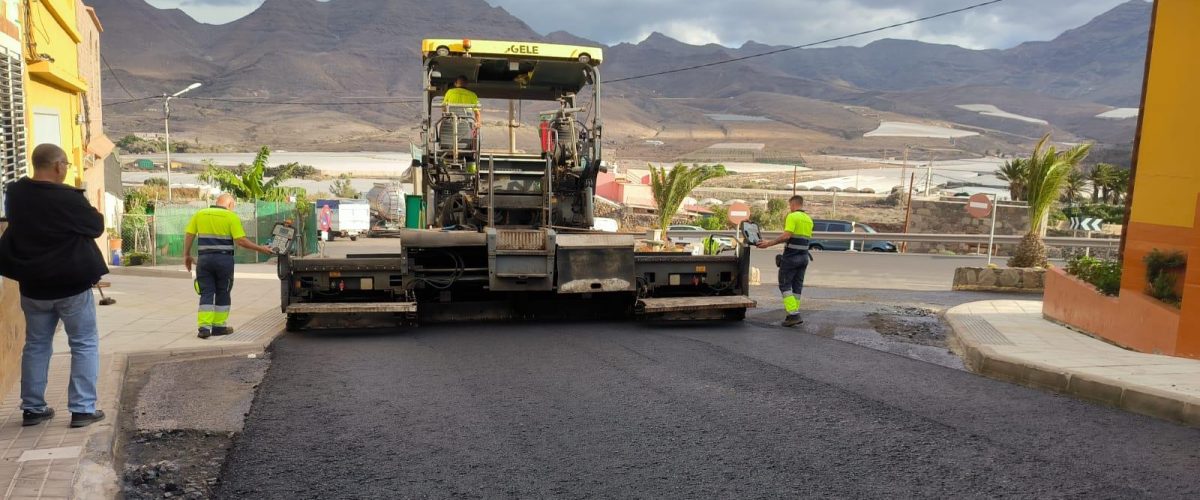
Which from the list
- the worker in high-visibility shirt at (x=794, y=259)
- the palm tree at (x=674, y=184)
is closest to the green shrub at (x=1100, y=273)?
the worker in high-visibility shirt at (x=794, y=259)

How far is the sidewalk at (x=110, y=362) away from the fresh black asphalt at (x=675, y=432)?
65cm

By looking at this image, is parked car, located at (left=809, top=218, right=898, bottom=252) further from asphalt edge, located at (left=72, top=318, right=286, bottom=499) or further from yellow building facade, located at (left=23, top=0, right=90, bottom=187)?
asphalt edge, located at (left=72, top=318, right=286, bottom=499)

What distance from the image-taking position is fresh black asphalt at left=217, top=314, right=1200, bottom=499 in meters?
4.87

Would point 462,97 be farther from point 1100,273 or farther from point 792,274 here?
point 1100,273

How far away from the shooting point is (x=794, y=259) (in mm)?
11305

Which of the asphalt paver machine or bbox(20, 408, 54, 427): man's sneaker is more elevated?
the asphalt paver machine

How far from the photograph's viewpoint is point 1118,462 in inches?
212

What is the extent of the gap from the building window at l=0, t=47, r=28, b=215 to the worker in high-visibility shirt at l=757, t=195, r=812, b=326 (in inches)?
312

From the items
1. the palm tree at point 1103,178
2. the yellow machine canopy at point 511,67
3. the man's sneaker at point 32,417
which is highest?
the yellow machine canopy at point 511,67

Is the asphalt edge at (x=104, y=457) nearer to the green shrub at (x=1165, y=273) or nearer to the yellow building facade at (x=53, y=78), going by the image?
the yellow building facade at (x=53, y=78)

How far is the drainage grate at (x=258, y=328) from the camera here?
9312mm

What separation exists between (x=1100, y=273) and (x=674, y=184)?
1691 cm

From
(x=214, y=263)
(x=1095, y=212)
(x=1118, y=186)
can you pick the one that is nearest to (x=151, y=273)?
(x=214, y=263)

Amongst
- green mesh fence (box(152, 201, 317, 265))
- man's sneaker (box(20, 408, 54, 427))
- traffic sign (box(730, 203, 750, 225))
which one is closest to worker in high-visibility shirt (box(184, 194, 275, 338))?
man's sneaker (box(20, 408, 54, 427))
